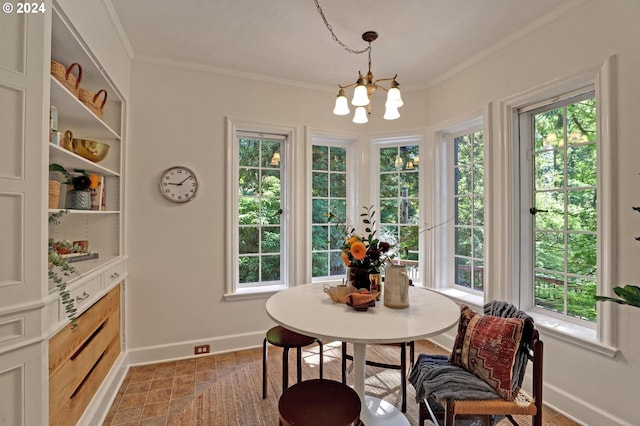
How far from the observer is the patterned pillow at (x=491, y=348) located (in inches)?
55.2

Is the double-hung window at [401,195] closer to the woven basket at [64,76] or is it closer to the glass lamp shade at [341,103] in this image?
the glass lamp shade at [341,103]

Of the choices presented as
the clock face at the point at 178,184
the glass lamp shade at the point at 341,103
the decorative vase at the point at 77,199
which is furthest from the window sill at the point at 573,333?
the decorative vase at the point at 77,199

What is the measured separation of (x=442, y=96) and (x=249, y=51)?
1946 mm

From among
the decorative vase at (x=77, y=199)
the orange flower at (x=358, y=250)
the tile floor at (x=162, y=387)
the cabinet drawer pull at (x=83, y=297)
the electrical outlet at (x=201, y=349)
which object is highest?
the decorative vase at (x=77, y=199)

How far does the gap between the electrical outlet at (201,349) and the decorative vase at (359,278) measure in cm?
180

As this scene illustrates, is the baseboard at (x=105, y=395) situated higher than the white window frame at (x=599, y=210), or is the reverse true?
the white window frame at (x=599, y=210)

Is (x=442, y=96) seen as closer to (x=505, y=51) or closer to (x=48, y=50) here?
(x=505, y=51)

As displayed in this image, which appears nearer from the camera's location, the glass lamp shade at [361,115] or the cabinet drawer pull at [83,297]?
the cabinet drawer pull at [83,297]

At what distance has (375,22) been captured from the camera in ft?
7.22

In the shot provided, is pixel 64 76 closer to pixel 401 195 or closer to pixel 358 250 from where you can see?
pixel 358 250

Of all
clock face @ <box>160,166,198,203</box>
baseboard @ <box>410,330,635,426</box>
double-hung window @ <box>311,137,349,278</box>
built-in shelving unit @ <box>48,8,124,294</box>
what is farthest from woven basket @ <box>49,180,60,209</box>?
baseboard @ <box>410,330,635,426</box>

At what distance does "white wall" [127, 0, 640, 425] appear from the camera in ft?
6.57

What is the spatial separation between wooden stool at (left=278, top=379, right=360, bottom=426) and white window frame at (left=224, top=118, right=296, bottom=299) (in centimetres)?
173

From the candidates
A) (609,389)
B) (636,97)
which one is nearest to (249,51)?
(636,97)
